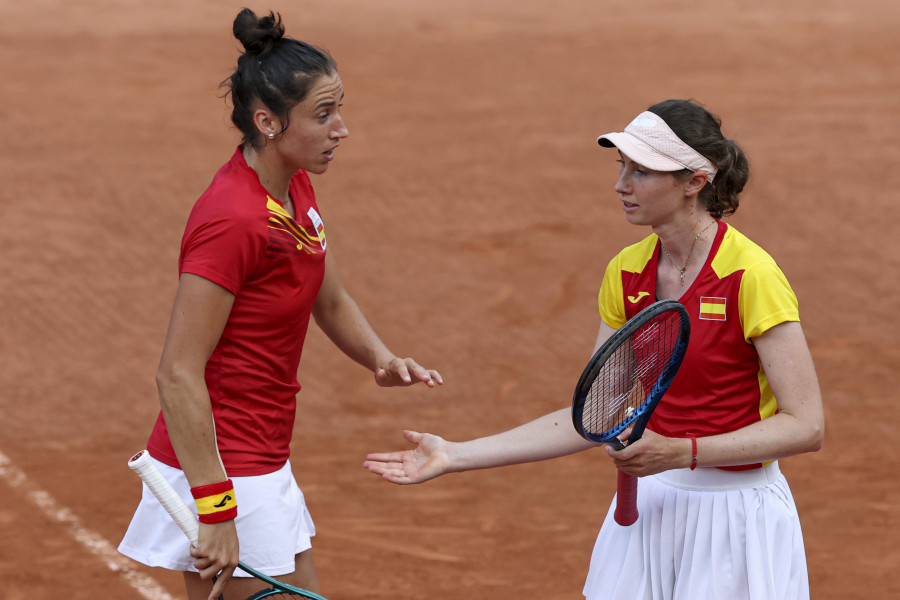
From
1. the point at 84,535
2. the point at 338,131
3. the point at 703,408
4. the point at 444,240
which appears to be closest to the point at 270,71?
the point at 338,131

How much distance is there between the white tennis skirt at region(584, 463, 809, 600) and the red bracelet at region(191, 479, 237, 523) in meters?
1.08

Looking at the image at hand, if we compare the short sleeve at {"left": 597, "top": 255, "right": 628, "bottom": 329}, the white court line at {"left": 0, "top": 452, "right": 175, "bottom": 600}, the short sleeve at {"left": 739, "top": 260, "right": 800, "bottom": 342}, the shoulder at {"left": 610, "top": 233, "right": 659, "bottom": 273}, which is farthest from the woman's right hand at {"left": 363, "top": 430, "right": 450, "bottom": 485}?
the white court line at {"left": 0, "top": 452, "right": 175, "bottom": 600}

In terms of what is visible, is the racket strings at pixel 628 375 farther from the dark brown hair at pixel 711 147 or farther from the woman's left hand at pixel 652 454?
the dark brown hair at pixel 711 147

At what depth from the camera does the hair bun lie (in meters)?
3.20

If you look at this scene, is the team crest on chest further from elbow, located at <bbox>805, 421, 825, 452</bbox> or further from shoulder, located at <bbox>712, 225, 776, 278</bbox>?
elbow, located at <bbox>805, 421, 825, 452</bbox>

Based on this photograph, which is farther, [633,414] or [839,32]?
[839,32]

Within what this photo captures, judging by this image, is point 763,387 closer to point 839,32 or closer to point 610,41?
point 610,41

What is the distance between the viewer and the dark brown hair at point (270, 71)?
3.18m

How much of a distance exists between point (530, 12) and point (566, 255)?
23.9 ft

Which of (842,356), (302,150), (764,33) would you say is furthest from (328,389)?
(764,33)

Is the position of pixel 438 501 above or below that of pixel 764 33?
below

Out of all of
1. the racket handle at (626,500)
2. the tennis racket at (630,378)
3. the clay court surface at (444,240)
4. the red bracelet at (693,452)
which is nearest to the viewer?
the tennis racket at (630,378)

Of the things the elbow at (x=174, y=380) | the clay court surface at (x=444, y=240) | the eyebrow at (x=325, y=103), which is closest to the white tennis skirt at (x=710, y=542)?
the elbow at (x=174, y=380)

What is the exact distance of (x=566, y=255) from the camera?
32.9 ft
